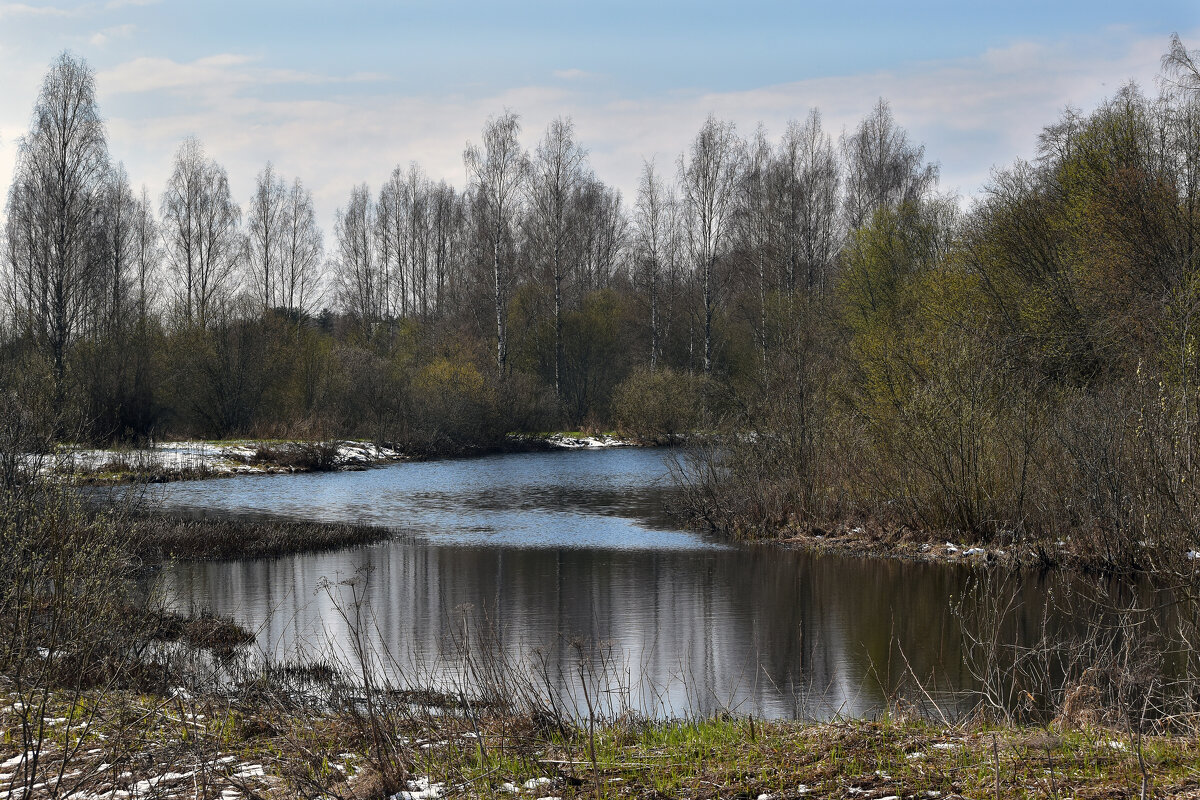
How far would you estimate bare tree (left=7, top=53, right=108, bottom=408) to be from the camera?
3222cm

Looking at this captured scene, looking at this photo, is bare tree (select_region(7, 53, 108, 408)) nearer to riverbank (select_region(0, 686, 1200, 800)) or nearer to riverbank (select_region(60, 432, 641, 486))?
riverbank (select_region(60, 432, 641, 486))

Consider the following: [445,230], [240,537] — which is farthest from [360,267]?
[240,537]

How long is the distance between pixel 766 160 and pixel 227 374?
91.2ft

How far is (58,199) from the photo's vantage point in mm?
32344

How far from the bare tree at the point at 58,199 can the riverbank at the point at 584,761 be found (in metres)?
30.8

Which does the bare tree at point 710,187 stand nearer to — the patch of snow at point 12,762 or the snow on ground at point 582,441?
the snow on ground at point 582,441

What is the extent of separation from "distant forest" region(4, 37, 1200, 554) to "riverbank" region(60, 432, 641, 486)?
108 cm

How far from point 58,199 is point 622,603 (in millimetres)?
28715

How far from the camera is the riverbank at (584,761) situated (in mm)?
4383

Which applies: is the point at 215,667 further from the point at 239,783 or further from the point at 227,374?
the point at 227,374

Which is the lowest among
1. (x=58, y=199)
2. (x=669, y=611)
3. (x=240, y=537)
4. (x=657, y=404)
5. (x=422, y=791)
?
(x=669, y=611)

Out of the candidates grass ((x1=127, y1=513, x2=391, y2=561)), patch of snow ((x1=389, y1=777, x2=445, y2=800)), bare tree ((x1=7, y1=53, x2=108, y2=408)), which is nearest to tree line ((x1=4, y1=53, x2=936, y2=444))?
bare tree ((x1=7, y1=53, x2=108, y2=408))

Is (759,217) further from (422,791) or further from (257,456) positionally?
(422,791)

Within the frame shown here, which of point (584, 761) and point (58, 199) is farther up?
point (58, 199)
